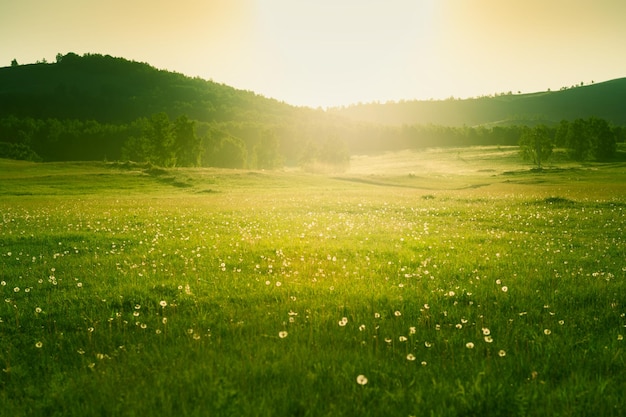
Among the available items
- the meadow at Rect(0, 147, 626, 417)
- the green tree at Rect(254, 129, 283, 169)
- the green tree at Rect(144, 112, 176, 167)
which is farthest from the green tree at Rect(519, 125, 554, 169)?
the meadow at Rect(0, 147, 626, 417)

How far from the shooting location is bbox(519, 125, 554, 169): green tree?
106 m

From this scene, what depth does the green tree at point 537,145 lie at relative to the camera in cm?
10575

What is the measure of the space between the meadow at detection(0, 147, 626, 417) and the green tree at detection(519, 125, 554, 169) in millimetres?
104495

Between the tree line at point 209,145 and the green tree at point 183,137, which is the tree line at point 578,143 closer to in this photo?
the tree line at point 209,145

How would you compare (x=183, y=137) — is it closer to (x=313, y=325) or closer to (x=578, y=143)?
(x=313, y=325)

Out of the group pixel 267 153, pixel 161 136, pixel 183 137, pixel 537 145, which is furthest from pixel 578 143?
pixel 161 136

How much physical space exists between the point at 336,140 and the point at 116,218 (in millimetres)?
114066

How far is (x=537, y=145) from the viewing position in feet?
348

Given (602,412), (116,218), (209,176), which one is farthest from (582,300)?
(209,176)

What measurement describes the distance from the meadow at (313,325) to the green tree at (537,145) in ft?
343

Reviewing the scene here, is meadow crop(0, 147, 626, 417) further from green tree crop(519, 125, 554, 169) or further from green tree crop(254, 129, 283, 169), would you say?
green tree crop(254, 129, 283, 169)

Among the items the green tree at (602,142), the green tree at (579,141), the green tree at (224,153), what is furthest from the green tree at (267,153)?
the green tree at (602,142)

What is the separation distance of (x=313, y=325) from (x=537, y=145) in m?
117

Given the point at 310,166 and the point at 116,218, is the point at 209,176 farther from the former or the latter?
the point at 310,166
